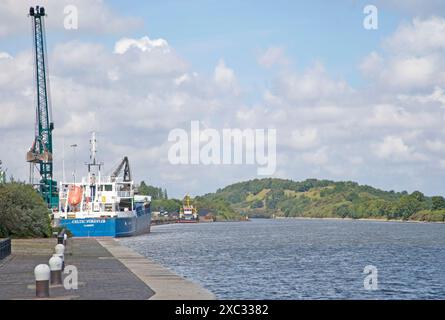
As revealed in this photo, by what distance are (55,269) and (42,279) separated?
5342 millimetres

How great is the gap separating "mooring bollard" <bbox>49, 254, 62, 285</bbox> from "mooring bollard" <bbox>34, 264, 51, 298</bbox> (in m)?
4.60

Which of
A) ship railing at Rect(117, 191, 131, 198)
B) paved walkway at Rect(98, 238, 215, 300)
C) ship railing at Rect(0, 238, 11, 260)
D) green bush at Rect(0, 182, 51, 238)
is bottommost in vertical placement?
paved walkway at Rect(98, 238, 215, 300)

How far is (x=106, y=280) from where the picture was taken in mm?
38938

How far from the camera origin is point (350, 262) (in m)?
62.9

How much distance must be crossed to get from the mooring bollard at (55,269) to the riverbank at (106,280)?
2.64 ft

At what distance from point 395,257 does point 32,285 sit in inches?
1699

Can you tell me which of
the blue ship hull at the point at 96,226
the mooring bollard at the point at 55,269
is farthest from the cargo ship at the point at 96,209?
the mooring bollard at the point at 55,269

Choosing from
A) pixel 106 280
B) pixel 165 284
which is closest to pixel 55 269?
pixel 106 280

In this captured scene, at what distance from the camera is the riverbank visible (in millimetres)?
→ 31625

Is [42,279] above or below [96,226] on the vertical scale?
below

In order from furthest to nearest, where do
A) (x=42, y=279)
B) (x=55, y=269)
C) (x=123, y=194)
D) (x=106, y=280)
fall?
(x=123, y=194) < (x=106, y=280) < (x=55, y=269) < (x=42, y=279)

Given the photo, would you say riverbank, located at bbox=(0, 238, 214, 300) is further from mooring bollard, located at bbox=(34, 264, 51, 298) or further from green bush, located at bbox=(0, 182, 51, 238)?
green bush, located at bbox=(0, 182, 51, 238)

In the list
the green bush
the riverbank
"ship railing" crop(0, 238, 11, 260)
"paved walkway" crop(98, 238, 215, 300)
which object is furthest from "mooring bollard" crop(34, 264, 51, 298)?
the green bush

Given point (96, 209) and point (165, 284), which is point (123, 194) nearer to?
point (96, 209)
